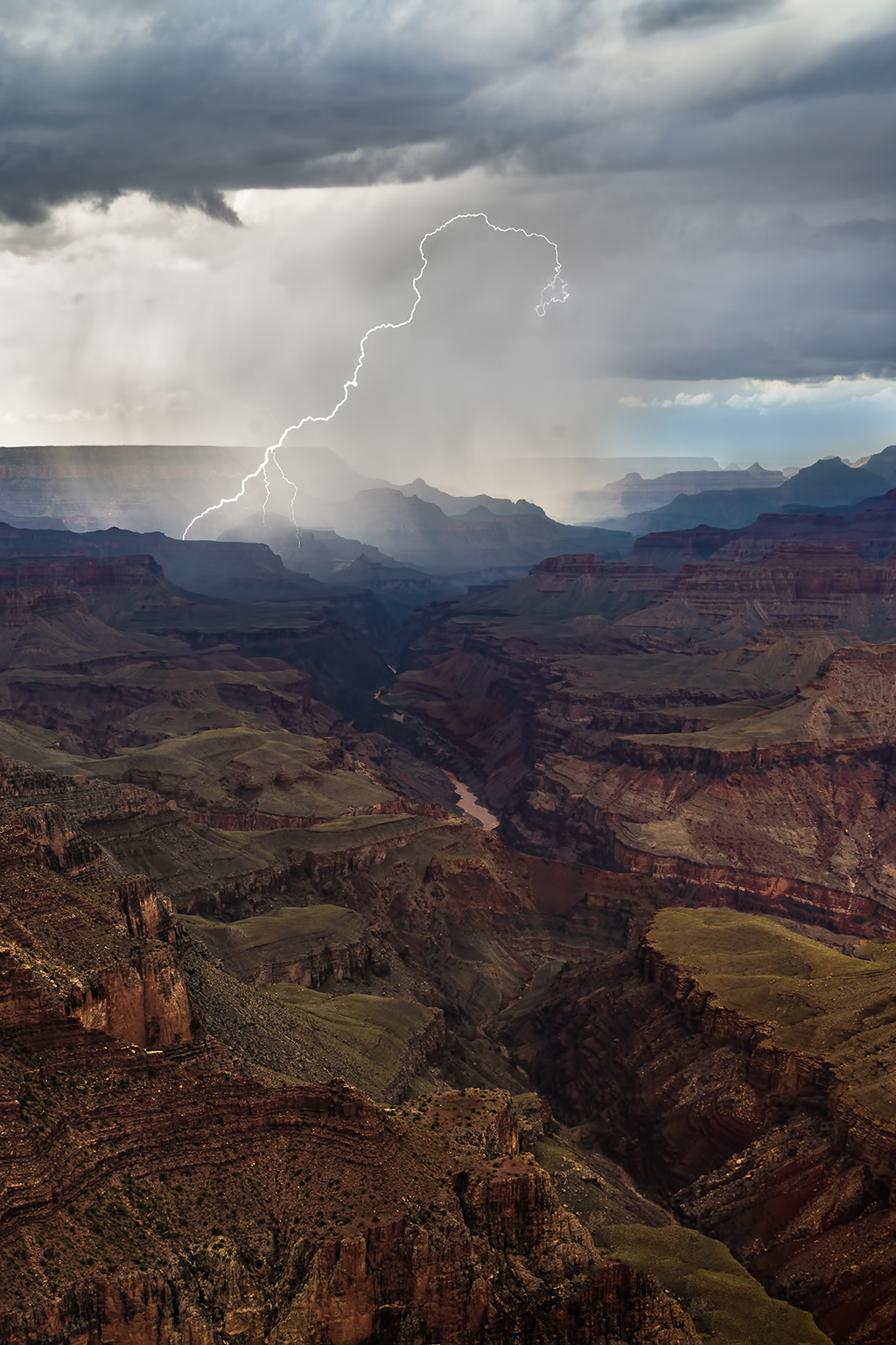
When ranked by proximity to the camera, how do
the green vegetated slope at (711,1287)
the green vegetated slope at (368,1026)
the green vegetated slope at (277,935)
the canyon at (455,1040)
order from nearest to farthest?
the canyon at (455,1040), the green vegetated slope at (711,1287), the green vegetated slope at (368,1026), the green vegetated slope at (277,935)

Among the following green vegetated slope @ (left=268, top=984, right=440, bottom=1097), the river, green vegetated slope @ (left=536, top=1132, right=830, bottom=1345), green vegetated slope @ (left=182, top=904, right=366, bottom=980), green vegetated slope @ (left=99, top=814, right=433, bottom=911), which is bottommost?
the river

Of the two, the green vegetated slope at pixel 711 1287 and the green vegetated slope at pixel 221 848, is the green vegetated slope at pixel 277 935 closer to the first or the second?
the green vegetated slope at pixel 221 848

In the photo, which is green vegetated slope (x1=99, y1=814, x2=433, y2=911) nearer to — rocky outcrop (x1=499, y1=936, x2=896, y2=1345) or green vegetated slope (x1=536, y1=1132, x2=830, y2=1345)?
rocky outcrop (x1=499, y1=936, x2=896, y2=1345)

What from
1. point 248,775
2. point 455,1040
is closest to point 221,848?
point 455,1040

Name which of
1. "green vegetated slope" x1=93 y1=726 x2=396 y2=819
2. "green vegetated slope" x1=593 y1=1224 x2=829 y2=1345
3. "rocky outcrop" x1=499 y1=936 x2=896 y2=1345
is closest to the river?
"green vegetated slope" x1=93 y1=726 x2=396 y2=819

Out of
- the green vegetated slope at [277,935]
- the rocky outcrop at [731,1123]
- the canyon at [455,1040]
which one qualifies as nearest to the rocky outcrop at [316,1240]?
the canyon at [455,1040]

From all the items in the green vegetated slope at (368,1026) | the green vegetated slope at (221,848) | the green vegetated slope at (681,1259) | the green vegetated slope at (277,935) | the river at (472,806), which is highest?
the green vegetated slope at (221,848)
